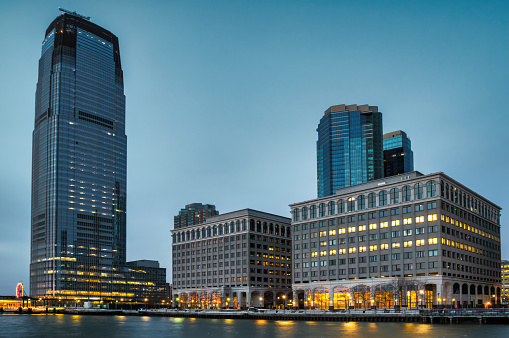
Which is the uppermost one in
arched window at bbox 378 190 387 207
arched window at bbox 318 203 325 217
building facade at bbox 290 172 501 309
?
arched window at bbox 378 190 387 207

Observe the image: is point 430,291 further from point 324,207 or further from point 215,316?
point 215,316

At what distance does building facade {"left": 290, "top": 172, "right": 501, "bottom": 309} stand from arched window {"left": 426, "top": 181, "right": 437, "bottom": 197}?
288mm

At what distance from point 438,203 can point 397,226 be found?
1488 centimetres

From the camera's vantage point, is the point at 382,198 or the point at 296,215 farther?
the point at 296,215

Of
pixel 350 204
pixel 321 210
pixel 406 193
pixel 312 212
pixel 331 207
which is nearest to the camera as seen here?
pixel 406 193

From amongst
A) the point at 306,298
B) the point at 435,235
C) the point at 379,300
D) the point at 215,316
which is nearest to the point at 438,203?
the point at 435,235

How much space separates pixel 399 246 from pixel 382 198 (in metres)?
15.8

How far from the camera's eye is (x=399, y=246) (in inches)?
6314

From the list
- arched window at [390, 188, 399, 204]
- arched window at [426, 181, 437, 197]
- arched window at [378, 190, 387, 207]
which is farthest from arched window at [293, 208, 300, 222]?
arched window at [426, 181, 437, 197]

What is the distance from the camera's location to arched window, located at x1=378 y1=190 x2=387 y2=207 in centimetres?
16675

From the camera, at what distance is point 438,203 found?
153 m

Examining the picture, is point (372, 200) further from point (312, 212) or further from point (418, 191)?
point (312, 212)

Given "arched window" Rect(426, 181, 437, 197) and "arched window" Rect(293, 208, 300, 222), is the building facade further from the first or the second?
"arched window" Rect(293, 208, 300, 222)

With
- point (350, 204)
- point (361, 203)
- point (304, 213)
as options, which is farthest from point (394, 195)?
point (304, 213)
